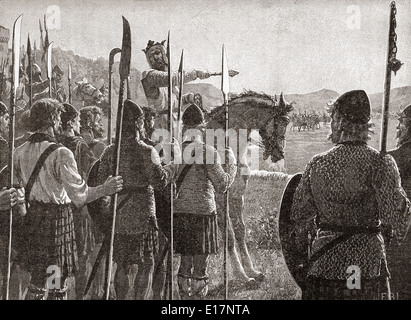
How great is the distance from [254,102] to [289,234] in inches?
52.9

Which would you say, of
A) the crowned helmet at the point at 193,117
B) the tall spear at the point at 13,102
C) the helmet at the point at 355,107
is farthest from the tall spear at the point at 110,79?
the helmet at the point at 355,107

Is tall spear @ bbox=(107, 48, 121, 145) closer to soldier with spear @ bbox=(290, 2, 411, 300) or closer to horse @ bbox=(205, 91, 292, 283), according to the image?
horse @ bbox=(205, 91, 292, 283)

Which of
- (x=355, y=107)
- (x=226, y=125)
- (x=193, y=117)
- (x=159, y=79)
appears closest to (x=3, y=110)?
(x=159, y=79)

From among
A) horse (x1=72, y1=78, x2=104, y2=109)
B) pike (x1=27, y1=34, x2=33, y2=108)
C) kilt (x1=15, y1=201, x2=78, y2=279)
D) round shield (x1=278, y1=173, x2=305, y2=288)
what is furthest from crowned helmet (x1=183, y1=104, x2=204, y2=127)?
pike (x1=27, y1=34, x2=33, y2=108)

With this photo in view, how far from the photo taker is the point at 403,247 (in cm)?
602

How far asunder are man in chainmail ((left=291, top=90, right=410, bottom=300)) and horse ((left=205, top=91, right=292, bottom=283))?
64cm

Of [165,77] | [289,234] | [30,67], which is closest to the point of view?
[289,234]

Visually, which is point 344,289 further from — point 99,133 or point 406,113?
point 99,133

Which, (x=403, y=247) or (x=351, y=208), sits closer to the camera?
(x=351, y=208)

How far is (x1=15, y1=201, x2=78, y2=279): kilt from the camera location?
6004 mm

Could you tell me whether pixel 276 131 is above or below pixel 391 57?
below

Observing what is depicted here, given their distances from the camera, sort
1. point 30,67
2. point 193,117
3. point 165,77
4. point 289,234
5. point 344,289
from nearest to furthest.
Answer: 1. point 344,289
2. point 289,234
3. point 193,117
4. point 165,77
5. point 30,67

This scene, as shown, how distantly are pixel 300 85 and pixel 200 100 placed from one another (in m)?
1.00

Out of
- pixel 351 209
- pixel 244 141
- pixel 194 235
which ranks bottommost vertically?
pixel 194 235
